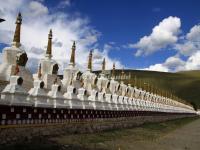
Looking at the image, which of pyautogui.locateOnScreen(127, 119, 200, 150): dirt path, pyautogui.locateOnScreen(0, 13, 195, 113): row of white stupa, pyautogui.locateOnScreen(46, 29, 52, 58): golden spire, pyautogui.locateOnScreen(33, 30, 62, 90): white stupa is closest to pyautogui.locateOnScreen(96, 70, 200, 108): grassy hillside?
pyautogui.locateOnScreen(0, 13, 195, 113): row of white stupa

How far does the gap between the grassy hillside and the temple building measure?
472 feet

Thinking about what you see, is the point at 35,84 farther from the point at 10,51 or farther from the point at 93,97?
the point at 93,97

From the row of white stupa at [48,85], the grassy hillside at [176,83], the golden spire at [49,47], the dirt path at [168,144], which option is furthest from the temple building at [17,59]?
the grassy hillside at [176,83]

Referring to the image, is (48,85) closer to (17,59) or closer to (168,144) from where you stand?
(17,59)

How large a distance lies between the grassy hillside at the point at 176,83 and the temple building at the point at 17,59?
472 feet

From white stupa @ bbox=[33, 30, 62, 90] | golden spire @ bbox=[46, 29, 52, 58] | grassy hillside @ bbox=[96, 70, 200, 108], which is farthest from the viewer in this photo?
grassy hillside @ bbox=[96, 70, 200, 108]

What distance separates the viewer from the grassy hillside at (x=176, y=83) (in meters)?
171

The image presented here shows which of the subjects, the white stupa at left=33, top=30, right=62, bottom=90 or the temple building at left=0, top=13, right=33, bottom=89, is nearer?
the temple building at left=0, top=13, right=33, bottom=89

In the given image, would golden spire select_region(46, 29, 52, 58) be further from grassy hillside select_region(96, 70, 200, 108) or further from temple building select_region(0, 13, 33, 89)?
grassy hillside select_region(96, 70, 200, 108)

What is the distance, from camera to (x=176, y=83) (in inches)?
7338

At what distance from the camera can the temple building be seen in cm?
1947

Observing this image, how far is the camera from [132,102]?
39125mm

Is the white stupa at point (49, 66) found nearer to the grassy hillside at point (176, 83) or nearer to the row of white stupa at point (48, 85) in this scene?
the row of white stupa at point (48, 85)

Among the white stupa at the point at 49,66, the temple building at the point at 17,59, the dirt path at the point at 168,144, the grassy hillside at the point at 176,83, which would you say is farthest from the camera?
the grassy hillside at the point at 176,83
